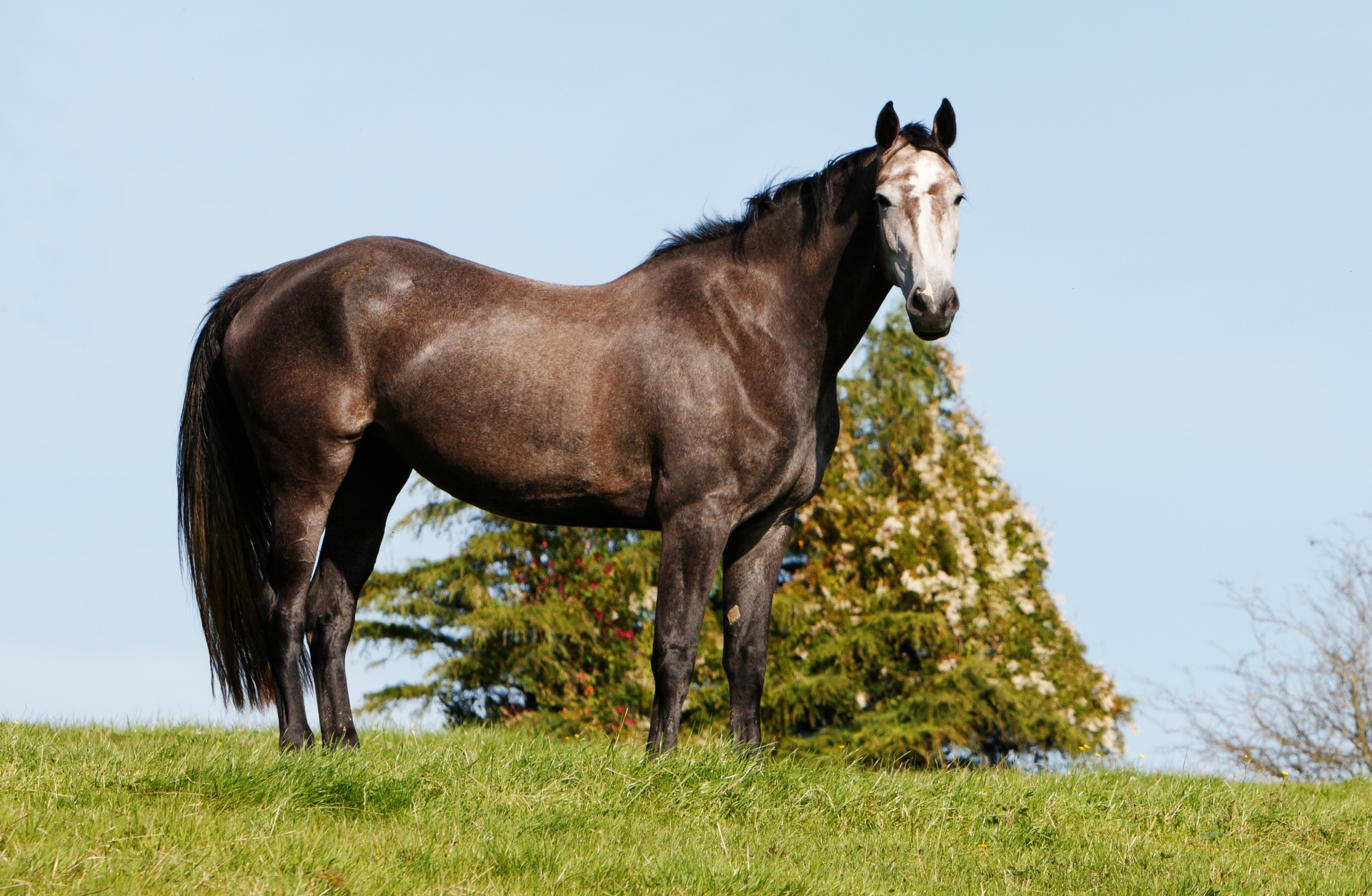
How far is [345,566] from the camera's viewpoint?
6.64 meters

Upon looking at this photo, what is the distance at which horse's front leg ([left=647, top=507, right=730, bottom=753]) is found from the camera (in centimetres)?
572

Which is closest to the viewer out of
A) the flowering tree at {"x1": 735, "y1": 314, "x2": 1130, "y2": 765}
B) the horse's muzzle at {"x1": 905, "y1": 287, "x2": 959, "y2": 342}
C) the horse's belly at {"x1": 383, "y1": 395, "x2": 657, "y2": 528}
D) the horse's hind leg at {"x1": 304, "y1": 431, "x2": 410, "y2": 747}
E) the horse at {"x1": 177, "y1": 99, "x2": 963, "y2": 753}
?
the horse's muzzle at {"x1": 905, "y1": 287, "x2": 959, "y2": 342}

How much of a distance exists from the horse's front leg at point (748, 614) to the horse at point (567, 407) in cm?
1

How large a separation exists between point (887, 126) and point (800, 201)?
2.09ft

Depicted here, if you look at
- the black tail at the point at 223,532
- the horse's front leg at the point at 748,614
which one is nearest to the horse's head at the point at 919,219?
the horse's front leg at the point at 748,614

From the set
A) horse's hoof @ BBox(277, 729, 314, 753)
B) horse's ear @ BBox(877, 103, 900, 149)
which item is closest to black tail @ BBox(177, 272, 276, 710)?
horse's hoof @ BBox(277, 729, 314, 753)

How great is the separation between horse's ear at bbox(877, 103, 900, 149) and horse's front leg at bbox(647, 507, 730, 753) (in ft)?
6.28

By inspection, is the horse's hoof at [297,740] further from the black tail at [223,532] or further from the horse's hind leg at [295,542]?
the black tail at [223,532]

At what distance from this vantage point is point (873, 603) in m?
17.0

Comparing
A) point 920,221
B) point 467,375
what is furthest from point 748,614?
point 920,221

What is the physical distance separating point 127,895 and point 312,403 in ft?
9.98

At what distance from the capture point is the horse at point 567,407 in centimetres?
582

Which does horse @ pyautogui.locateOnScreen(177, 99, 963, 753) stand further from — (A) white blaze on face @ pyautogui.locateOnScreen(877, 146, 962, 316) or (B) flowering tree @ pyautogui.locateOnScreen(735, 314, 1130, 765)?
(B) flowering tree @ pyautogui.locateOnScreen(735, 314, 1130, 765)

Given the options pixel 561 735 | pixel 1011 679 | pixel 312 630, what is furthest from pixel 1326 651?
pixel 312 630
